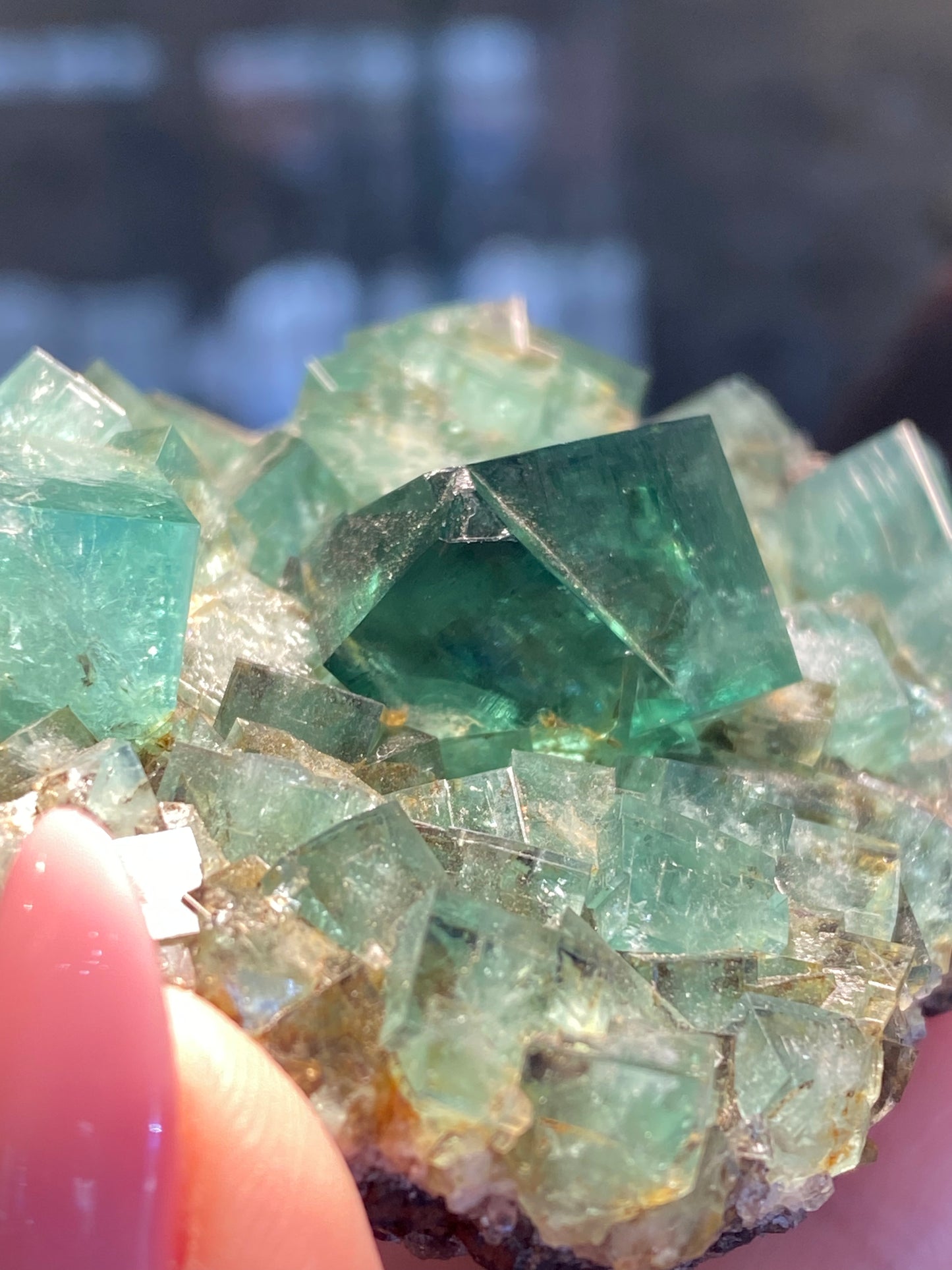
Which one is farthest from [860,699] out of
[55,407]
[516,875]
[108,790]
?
[55,407]

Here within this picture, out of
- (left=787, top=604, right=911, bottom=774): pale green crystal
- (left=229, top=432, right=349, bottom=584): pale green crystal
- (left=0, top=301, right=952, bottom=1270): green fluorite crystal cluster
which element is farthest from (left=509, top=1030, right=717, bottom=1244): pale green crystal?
(left=229, top=432, right=349, bottom=584): pale green crystal

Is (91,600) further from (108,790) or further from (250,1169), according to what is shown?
(250,1169)

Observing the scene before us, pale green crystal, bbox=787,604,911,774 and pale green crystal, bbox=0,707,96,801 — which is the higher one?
pale green crystal, bbox=0,707,96,801

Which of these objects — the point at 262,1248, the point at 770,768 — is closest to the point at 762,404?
the point at 770,768

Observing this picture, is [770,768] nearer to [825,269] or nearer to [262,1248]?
[262,1248]

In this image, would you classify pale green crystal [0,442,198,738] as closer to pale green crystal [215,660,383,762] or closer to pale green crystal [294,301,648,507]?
pale green crystal [215,660,383,762]

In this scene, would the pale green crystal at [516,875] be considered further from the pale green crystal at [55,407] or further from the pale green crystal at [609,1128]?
the pale green crystal at [55,407]
